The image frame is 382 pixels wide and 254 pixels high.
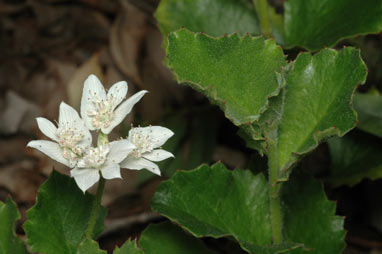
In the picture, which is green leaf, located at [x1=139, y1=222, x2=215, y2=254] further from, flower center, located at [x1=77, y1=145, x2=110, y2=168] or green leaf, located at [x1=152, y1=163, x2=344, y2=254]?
flower center, located at [x1=77, y1=145, x2=110, y2=168]

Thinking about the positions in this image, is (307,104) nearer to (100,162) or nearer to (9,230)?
(100,162)

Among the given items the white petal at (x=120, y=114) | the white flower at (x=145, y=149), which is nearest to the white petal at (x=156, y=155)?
the white flower at (x=145, y=149)

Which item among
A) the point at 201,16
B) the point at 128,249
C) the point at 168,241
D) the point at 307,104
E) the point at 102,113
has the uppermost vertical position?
the point at 201,16

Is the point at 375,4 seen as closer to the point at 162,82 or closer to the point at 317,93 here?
the point at 317,93

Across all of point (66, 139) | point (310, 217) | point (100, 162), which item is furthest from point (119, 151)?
point (310, 217)

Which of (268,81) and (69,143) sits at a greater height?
(268,81)

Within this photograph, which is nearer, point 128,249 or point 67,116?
point 128,249
